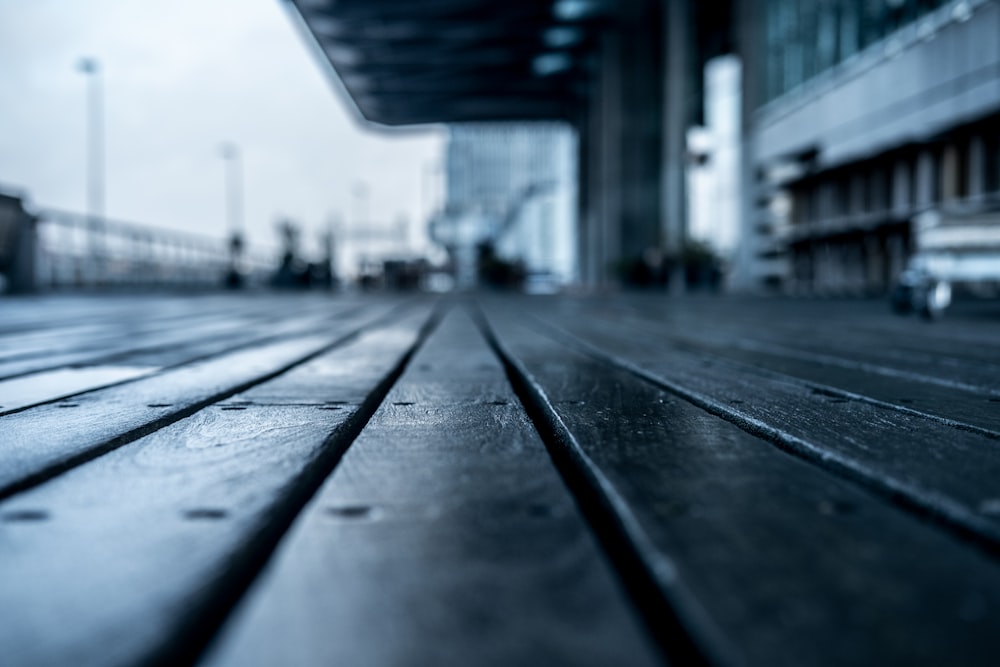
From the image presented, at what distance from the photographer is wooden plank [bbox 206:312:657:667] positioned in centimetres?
67

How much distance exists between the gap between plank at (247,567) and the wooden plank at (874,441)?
28.8 inches

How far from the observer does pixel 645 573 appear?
82 centimetres

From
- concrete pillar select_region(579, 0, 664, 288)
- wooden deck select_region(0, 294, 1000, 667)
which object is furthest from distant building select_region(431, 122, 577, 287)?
wooden deck select_region(0, 294, 1000, 667)

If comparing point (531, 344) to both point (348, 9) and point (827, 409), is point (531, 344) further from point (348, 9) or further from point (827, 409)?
point (348, 9)

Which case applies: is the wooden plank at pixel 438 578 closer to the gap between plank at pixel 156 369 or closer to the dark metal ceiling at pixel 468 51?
the gap between plank at pixel 156 369

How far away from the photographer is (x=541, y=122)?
4778cm

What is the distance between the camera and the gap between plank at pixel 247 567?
670 millimetres

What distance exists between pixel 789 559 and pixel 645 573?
0.49ft

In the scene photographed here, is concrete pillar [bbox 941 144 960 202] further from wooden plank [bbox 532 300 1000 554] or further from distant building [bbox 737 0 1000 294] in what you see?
wooden plank [bbox 532 300 1000 554]

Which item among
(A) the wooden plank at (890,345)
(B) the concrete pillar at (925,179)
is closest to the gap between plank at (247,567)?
(A) the wooden plank at (890,345)

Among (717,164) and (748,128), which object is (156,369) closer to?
(748,128)

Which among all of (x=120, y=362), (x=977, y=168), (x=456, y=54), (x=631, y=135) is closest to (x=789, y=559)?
(x=120, y=362)

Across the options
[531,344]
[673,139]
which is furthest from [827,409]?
[673,139]

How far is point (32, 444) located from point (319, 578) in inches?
36.3
